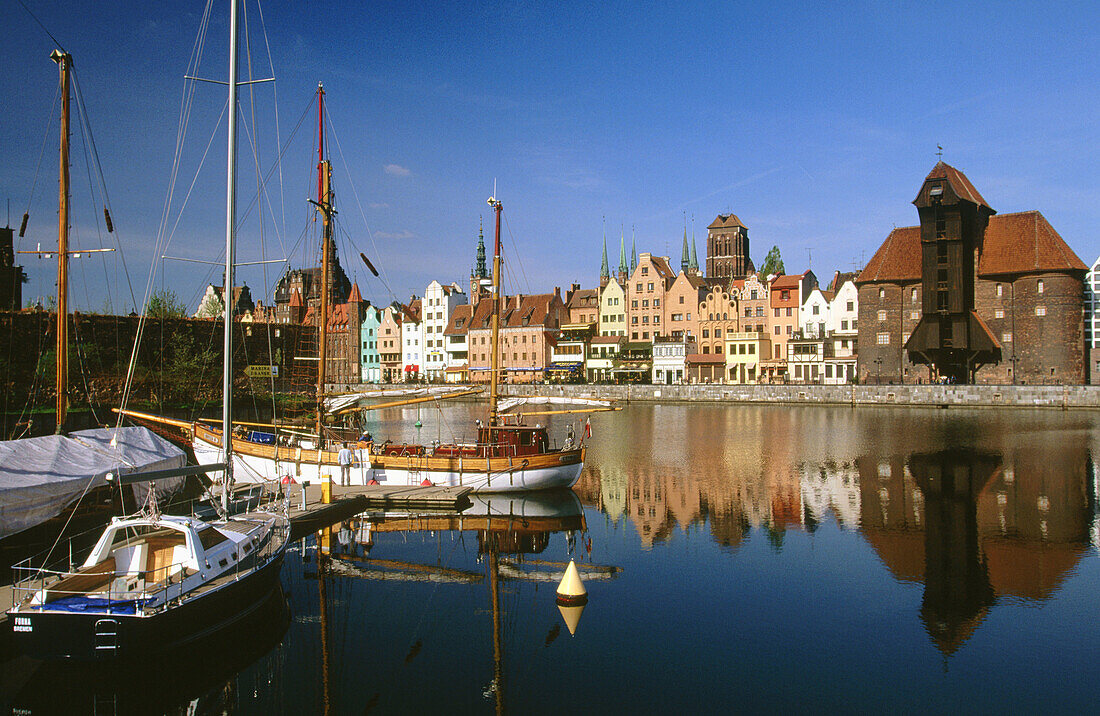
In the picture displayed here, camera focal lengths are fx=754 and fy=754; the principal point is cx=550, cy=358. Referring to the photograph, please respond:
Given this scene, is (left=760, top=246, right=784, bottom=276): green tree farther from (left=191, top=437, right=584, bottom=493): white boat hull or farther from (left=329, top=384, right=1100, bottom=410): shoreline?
(left=191, top=437, right=584, bottom=493): white boat hull

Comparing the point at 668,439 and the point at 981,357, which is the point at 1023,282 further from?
the point at 668,439

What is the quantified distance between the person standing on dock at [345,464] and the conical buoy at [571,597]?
15.3 m

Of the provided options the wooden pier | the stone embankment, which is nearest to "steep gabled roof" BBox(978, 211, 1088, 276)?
the stone embankment

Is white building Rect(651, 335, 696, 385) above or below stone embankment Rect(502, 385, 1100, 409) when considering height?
above

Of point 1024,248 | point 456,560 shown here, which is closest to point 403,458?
point 456,560

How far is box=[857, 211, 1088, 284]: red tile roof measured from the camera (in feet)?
263

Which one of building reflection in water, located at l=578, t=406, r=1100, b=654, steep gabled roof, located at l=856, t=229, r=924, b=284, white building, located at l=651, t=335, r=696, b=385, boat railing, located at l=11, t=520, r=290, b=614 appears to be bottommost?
building reflection in water, located at l=578, t=406, r=1100, b=654

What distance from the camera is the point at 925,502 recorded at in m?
31.8

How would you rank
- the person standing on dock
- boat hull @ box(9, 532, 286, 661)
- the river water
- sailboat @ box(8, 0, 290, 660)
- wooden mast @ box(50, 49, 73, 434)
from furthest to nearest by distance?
1. the person standing on dock
2. wooden mast @ box(50, 49, 73, 434)
3. the river water
4. sailboat @ box(8, 0, 290, 660)
5. boat hull @ box(9, 532, 286, 661)

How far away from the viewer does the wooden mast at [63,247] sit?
2620 cm

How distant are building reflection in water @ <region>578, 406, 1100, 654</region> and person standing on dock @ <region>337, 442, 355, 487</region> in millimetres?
10622

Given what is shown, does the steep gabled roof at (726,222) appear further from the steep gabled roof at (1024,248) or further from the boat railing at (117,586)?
the boat railing at (117,586)

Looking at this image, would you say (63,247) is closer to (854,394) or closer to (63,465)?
(63,465)

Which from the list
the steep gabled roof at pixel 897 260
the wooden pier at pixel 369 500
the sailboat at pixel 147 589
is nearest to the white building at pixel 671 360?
the steep gabled roof at pixel 897 260
